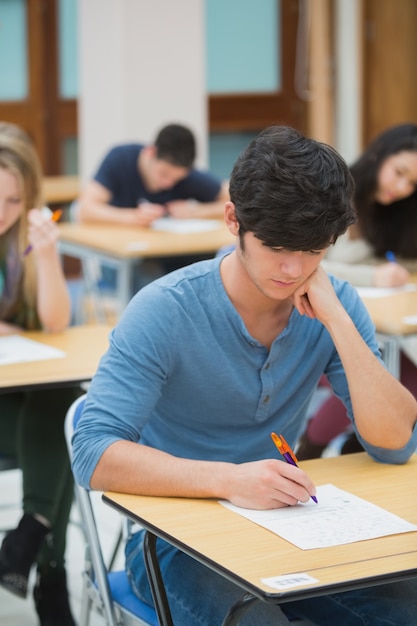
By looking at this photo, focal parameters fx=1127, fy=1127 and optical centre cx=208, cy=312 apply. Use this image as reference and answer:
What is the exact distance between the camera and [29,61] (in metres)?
7.45

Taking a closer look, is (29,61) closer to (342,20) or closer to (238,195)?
(342,20)

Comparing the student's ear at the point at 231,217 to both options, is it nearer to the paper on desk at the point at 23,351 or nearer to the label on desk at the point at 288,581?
the label on desk at the point at 288,581

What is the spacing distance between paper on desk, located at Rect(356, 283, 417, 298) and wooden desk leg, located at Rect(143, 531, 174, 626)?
2.00m

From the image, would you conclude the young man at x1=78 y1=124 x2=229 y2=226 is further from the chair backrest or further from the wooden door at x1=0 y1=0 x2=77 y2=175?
the chair backrest

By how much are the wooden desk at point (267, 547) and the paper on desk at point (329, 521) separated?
2cm

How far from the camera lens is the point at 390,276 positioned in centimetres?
372

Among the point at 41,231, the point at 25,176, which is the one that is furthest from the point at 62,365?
the point at 25,176

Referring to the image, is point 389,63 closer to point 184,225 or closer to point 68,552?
point 184,225

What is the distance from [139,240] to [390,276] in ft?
4.50

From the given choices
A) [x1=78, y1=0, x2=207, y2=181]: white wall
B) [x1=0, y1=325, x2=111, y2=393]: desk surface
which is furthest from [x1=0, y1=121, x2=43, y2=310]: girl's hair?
[x1=78, y1=0, x2=207, y2=181]: white wall

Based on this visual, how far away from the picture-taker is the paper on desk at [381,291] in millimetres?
3629

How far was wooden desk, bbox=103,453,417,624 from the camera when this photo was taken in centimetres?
149

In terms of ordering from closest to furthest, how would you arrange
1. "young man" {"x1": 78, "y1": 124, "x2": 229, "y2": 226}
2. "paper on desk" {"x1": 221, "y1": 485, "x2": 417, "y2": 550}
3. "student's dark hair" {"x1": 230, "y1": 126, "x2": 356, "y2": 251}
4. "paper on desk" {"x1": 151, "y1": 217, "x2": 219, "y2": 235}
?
1. "paper on desk" {"x1": 221, "y1": 485, "x2": 417, "y2": 550}
2. "student's dark hair" {"x1": 230, "y1": 126, "x2": 356, "y2": 251}
3. "paper on desk" {"x1": 151, "y1": 217, "x2": 219, "y2": 235}
4. "young man" {"x1": 78, "y1": 124, "x2": 229, "y2": 226}

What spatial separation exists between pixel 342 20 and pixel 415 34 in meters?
0.51
